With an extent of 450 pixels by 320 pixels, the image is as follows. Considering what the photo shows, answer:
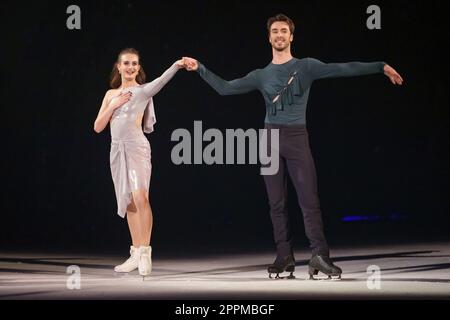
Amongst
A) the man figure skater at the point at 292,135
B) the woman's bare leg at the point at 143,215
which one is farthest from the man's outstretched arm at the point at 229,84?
the woman's bare leg at the point at 143,215

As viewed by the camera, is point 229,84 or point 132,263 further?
point 132,263

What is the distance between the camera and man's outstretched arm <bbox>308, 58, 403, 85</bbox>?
20.0 feet

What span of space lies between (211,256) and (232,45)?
1728 mm

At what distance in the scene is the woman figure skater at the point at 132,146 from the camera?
6410mm

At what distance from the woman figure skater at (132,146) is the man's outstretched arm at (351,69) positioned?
2.89 feet

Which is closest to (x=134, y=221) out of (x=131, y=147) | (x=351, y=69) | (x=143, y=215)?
(x=143, y=215)

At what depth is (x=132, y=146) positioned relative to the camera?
21.0 feet

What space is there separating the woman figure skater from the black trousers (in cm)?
72

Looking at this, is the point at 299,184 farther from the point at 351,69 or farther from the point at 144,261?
the point at 144,261

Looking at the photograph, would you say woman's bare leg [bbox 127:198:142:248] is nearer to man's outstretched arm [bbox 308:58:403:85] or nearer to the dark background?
man's outstretched arm [bbox 308:58:403:85]

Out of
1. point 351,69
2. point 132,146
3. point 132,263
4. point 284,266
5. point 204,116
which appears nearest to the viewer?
point 351,69

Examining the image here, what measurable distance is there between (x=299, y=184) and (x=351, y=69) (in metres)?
0.68

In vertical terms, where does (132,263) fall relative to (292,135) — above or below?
below

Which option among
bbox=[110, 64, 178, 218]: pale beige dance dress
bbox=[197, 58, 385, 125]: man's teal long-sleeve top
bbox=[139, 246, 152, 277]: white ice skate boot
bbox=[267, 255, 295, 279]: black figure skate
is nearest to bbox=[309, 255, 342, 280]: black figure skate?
bbox=[267, 255, 295, 279]: black figure skate
